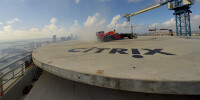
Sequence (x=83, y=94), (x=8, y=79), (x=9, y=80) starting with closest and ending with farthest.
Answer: (x=83, y=94)
(x=8, y=79)
(x=9, y=80)

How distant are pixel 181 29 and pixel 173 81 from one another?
29905 millimetres

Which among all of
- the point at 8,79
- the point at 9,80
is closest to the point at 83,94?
the point at 8,79

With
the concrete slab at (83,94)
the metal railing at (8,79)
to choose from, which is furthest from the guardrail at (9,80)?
the concrete slab at (83,94)

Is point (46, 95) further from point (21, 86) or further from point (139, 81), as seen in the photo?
point (139, 81)

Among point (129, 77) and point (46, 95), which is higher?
point (129, 77)

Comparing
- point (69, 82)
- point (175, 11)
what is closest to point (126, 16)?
point (175, 11)

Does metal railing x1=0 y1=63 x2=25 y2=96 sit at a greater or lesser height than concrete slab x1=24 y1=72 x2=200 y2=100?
greater

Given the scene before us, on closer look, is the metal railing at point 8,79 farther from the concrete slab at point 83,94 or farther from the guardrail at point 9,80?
the concrete slab at point 83,94

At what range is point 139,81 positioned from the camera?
2.11 metres

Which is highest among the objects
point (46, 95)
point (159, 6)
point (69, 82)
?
point (159, 6)

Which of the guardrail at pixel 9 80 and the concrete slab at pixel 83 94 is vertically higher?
the guardrail at pixel 9 80

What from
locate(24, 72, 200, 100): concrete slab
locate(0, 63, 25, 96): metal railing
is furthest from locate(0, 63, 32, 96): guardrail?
locate(24, 72, 200, 100): concrete slab

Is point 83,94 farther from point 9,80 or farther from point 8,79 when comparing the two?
point 9,80

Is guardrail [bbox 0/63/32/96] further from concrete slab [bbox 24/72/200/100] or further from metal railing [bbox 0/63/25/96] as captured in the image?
concrete slab [bbox 24/72/200/100]
